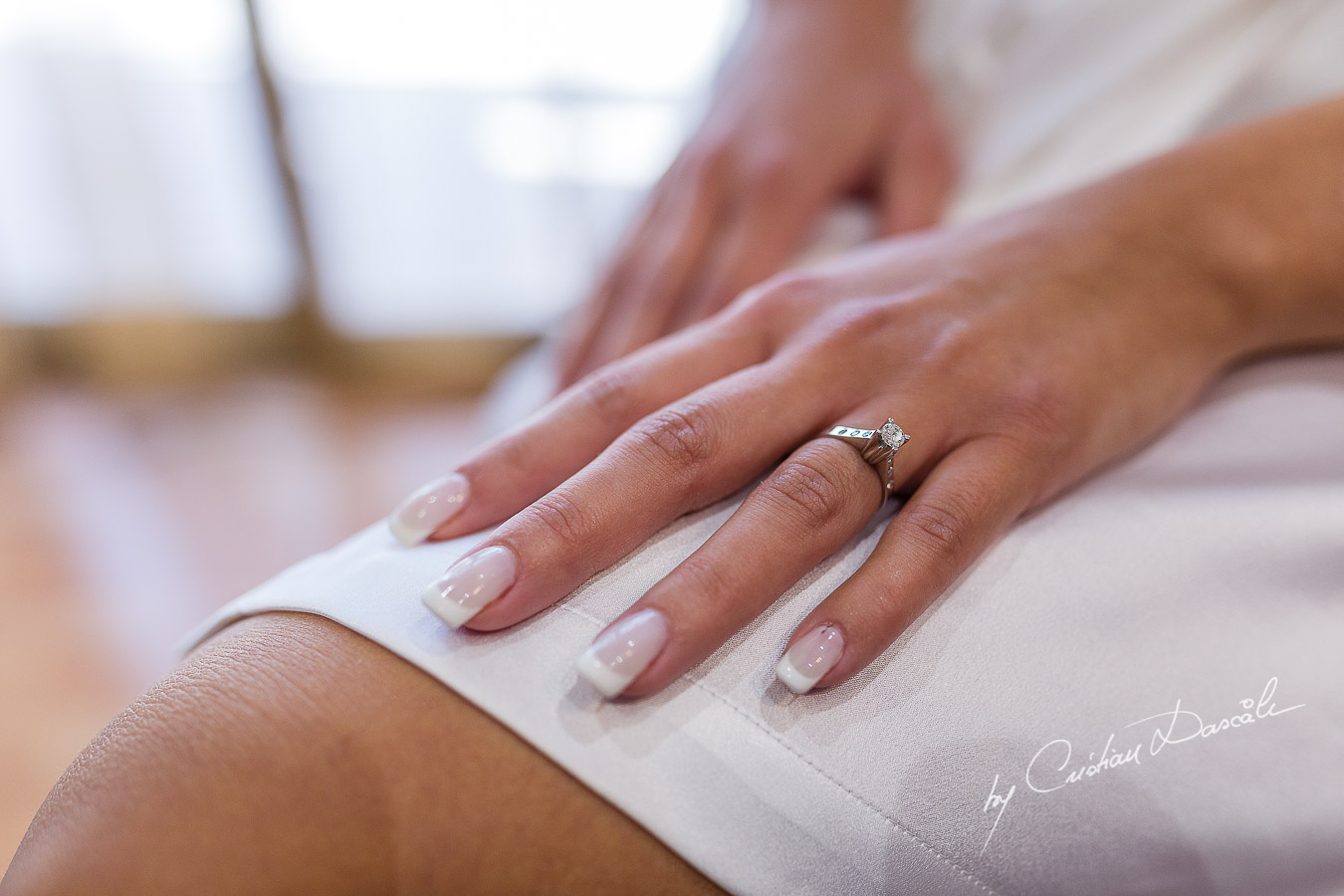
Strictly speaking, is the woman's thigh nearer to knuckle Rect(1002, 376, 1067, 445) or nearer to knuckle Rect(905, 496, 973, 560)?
knuckle Rect(905, 496, 973, 560)

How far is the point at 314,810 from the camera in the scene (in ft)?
1.23

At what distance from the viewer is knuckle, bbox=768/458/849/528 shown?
473 mm

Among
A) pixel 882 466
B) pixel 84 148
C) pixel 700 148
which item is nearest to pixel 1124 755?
pixel 882 466

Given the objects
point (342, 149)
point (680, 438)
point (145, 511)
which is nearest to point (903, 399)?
point (680, 438)

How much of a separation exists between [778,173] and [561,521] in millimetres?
532

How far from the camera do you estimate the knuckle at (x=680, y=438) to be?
49 cm

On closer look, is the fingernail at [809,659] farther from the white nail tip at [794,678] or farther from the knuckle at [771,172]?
the knuckle at [771,172]

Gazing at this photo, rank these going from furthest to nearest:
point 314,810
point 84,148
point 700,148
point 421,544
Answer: point 84,148
point 700,148
point 421,544
point 314,810

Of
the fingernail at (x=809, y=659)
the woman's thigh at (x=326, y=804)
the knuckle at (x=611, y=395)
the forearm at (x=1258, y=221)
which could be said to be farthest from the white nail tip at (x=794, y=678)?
the forearm at (x=1258, y=221)

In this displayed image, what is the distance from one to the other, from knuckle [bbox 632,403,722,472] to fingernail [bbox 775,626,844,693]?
0.41 feet

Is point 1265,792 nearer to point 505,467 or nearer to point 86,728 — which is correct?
point 505,467

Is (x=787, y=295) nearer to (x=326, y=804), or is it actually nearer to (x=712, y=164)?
(x=712, y=164)

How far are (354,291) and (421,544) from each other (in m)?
2.14

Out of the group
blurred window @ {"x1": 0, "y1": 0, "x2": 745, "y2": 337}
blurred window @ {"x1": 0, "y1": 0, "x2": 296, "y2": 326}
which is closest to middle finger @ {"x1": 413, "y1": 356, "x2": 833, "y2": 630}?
blurred window @ {"x1": 0, "y1": 0, "x2": 745, "y2": 337}
